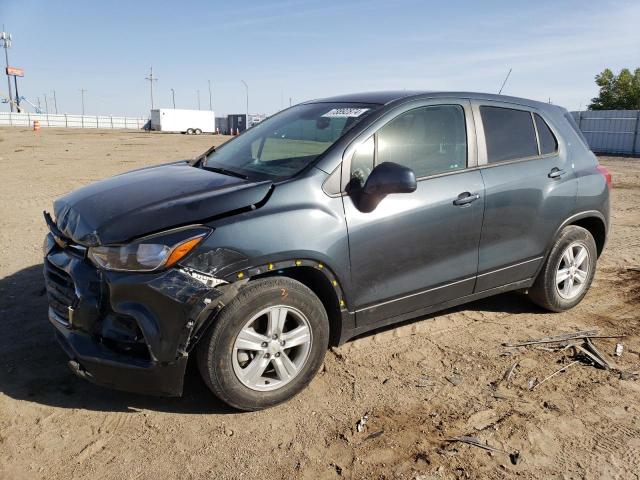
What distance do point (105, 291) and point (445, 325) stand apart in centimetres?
271

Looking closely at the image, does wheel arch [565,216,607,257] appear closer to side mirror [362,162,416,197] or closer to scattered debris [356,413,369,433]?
side mirror [362,162,416,197]

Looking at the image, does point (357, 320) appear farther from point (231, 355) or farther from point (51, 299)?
point (51, 299)

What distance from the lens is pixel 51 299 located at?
3.28 metres

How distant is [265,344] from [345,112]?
69.2 inches

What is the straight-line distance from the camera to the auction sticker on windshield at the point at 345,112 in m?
3.72

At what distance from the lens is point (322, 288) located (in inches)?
132

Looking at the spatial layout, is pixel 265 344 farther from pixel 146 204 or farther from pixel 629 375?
pixel 629 375

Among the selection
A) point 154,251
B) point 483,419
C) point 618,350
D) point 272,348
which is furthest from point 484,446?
point 154,251

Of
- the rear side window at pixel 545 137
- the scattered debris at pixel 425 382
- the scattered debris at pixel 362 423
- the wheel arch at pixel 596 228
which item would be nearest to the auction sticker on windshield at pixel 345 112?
the rear side window at pixel 545 137

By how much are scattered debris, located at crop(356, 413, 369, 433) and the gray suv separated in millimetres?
429

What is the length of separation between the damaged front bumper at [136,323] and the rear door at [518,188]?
7.06 feet

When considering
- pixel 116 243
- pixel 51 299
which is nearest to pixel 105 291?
pixel 116 243

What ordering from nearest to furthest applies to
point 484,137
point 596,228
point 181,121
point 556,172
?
point 484,137, point 556,172, point 596,228, point 181,121

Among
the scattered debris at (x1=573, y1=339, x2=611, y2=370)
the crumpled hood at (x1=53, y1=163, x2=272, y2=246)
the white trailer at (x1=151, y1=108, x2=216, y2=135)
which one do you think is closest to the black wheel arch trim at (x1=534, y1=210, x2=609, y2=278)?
the scattered debris at (x1=573, y1=339, x2=611, y2=370)
